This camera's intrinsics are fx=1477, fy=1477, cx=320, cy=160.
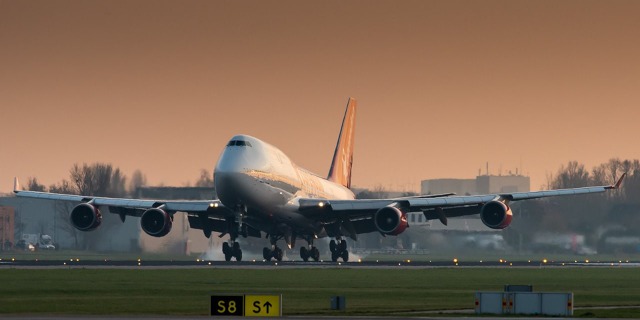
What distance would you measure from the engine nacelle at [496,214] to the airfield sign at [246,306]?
51401 mm

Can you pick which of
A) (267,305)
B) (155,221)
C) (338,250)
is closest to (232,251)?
(155,221)

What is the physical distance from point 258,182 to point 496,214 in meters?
15.3

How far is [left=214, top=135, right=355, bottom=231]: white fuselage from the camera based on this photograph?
8669cm

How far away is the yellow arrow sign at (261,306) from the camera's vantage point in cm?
4084

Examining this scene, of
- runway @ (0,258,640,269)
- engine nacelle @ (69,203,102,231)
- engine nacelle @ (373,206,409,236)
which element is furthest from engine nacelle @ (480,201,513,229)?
engine nacelle @ (69,203,102,231)

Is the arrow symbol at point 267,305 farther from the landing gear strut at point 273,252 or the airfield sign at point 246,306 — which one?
the landing gear strut at point 273,252

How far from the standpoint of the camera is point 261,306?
41.1 m

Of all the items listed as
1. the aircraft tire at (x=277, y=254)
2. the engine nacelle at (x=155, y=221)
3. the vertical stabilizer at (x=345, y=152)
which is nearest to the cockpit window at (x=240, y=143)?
the engine nacelle at (x=155, y=221)

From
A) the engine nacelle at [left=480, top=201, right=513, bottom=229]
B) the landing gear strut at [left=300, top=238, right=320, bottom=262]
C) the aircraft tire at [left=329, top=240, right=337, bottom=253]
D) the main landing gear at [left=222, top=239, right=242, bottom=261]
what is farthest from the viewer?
the aircraft tire at [left=329, top=240, right=337, bottom=253]

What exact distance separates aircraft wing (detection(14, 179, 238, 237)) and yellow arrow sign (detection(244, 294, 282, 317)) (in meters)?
51.1

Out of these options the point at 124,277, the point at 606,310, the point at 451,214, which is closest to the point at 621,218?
the point at 451,214

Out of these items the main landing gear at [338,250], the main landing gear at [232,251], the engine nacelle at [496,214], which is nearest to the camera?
the engine nacelle at [496,214]

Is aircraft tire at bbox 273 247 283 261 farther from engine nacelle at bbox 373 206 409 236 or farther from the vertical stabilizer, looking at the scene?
the vertical stabilizer

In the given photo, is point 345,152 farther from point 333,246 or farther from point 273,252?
point 273,252
